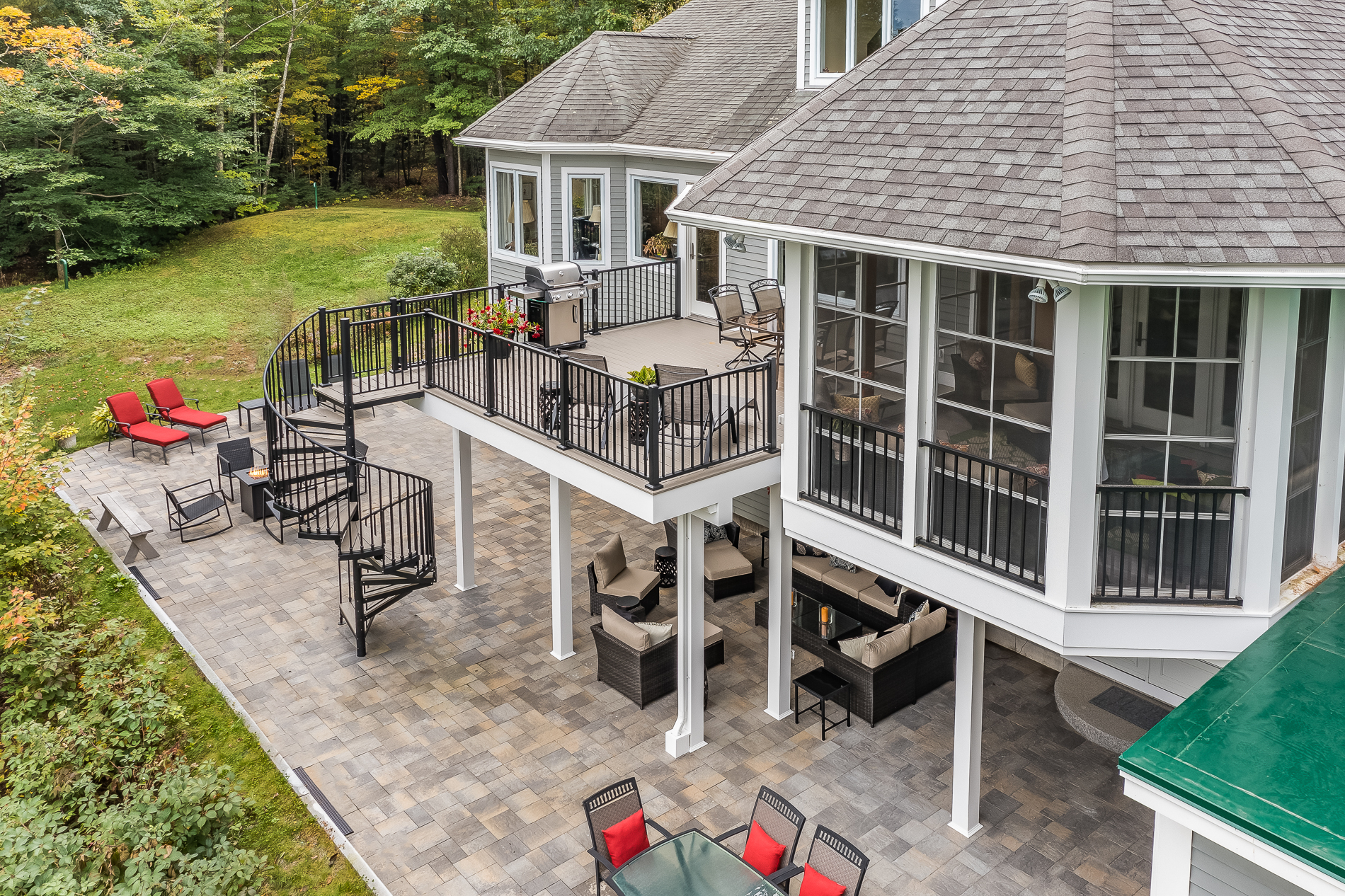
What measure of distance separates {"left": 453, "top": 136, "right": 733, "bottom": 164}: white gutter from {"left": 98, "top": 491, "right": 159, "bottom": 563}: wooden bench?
331 inches

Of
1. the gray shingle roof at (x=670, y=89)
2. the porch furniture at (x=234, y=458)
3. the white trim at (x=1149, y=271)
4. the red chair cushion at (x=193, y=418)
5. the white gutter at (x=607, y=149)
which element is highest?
the gray shingle roof at (x=670, y=89)

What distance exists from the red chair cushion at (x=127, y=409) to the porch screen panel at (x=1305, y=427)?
19.7 metres

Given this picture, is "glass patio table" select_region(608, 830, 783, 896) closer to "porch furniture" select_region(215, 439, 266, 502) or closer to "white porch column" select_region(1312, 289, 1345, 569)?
"white porch column" select_region(1312, 289, 1345, 569)

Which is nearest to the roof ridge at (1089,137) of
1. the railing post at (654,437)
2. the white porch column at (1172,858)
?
the white porch column at (1172,858)

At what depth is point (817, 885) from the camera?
8.71m

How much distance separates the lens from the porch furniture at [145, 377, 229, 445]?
20.9 m

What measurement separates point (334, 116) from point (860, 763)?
41.5 metres

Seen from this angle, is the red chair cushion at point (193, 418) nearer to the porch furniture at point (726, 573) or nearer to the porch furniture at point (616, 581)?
the porch furniture at point (616, 581)

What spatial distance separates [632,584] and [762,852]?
558 cm

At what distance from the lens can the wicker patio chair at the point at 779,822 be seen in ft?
29.9

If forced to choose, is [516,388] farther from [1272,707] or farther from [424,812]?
[1272,707]

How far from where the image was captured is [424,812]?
34.5 ft

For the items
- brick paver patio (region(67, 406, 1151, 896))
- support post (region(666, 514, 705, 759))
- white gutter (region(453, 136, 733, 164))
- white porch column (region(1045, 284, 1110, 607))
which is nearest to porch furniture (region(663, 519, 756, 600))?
brick paver patio (region(67, 406, 1151, 896))

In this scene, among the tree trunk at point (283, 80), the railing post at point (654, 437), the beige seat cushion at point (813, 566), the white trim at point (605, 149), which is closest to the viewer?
the railing post at point (654, 437)
